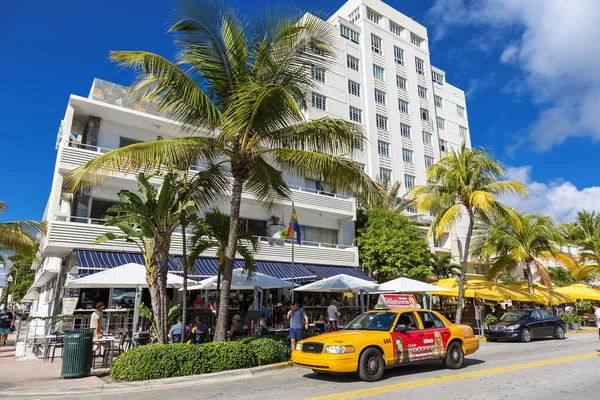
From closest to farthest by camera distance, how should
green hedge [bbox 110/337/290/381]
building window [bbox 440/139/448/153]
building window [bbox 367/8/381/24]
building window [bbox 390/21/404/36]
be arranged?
green hedge [bbox 110/337/290/381] < building window [bbox 367/8/381/24] < building window [bbox 390/21/404/36] < building window [bbox 440/139/448/153]

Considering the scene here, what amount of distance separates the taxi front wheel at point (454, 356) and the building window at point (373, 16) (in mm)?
36605

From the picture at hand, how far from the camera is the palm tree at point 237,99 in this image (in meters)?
10.7

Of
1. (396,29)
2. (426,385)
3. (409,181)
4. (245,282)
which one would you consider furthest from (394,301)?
(396,29)

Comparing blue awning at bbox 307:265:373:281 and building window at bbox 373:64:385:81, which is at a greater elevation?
building window at bbox 373:64:385:81

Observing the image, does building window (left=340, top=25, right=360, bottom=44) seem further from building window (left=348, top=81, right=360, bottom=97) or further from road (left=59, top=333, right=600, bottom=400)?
road (left=59, top=333, right=600, bottom=400)

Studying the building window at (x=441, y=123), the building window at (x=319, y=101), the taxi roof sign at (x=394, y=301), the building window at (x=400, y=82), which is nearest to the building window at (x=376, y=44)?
the building window at (x=400, y=82)

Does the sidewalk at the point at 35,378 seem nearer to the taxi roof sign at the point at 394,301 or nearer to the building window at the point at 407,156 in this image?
the taxi roof sign at the point at 394,301

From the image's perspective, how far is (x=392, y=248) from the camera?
27.7 metres

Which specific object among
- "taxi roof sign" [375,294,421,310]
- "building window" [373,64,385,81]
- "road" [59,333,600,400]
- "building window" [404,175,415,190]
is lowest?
"road" [59,333,600,400]

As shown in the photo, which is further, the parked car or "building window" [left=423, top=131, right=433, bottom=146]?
"building window" [left=423, top=131, right=433, bottom=146]

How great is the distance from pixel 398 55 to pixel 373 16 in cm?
447

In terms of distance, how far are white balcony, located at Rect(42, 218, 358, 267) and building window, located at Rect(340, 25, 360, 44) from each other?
19877 mm

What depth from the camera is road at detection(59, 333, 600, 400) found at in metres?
7.55

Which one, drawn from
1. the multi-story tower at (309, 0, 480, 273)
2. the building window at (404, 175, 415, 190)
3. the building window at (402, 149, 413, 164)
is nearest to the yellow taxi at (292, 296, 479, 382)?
the multi-story tower at (309, 0, 480, 273)
